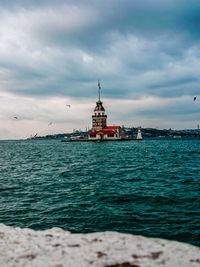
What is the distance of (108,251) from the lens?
6793mm

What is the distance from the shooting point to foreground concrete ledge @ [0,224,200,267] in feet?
20.6

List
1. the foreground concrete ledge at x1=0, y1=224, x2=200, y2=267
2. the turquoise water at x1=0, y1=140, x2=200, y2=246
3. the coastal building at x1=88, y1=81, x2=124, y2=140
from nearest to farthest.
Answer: the foreground concrete ledge at x1=0, y1=224, x2=200, y2=267 → the turquoise water at x1=0, y1=140, x2=200, y2=246 → the coastal building at x1=88, y1=81, x2=124, y2=140

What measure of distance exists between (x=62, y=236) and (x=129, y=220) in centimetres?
743

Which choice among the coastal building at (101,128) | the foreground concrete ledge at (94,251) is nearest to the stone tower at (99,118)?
the coastal building at (101,128)

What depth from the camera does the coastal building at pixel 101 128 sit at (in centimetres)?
18000

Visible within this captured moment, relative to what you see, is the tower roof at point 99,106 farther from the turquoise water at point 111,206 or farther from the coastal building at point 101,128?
the turquoise water at point 111,206

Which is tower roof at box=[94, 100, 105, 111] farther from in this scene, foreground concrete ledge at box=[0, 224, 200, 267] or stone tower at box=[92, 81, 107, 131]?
foreground concrete ledge at box=[0, 224, 200, 267]

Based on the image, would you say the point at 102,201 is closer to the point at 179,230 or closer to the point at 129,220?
the point at 129,220

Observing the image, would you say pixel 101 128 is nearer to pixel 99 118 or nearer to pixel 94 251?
pixel 99 118

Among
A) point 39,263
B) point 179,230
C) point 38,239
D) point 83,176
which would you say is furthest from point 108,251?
point 83,176

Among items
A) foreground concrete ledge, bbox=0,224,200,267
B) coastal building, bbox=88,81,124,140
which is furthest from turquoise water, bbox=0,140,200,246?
coastal building, bbox=88,81,124,140

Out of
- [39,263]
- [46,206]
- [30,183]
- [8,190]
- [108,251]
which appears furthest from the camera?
[30,183]

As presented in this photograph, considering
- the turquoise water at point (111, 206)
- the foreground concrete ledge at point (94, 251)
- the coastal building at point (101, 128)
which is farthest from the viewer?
the coastal building at point (101, 128)

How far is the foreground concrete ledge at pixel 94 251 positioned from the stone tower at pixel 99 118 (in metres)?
179
